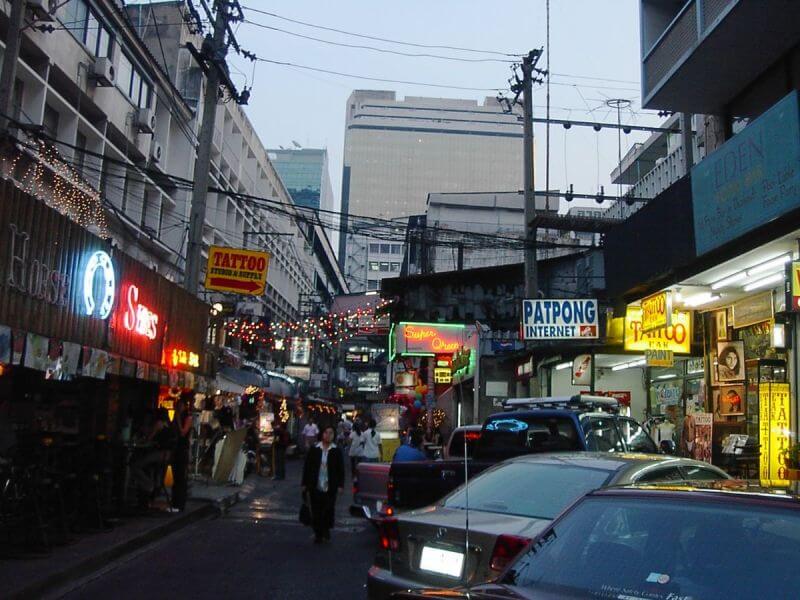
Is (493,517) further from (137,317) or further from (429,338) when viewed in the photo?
(429,338)

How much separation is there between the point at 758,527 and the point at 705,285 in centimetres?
1104

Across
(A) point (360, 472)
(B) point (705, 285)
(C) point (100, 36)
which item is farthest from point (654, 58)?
(C) point (100, 36)

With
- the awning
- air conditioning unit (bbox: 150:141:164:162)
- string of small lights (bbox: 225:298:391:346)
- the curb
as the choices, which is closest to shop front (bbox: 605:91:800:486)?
the curb

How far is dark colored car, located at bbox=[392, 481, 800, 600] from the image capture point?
3.02 metres

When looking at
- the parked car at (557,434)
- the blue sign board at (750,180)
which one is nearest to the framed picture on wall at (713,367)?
the blue sign board at (750,180)

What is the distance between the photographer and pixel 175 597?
7621mm

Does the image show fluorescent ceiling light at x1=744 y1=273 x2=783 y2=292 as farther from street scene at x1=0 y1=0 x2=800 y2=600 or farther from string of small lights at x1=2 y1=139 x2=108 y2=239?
string of small lights at x1=2 y1=139 x2=108 y2=239

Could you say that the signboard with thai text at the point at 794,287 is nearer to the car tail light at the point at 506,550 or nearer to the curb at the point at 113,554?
the car tail light at the point at 506,550

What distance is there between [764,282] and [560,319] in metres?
6.64

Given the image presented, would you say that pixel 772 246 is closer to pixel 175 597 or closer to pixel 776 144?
pixel 776 144

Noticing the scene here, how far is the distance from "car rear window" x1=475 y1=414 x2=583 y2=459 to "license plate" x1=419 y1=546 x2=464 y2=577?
4497 millimetres

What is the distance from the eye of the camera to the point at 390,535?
5.75 metres

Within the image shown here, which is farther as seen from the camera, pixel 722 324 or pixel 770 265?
pixel 722 324

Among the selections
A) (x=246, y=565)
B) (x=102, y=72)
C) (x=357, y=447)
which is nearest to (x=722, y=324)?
(x=357, y=447)
